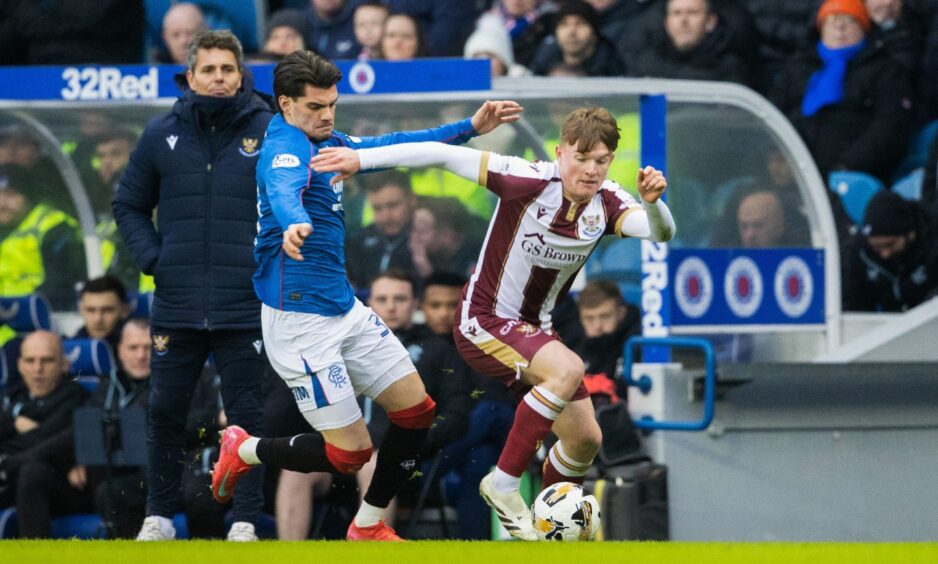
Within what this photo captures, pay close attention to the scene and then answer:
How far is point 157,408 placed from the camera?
8.66m

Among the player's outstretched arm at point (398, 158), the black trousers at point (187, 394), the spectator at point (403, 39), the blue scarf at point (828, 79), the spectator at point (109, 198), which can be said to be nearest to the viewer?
the player's outstretched arm at point (398, 158)

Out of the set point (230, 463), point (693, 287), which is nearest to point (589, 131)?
point (230, 463)

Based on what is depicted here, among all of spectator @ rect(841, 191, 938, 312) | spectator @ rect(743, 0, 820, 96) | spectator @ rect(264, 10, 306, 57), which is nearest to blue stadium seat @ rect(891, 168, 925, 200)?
spectator @ rect(841, 191, 938, 312)

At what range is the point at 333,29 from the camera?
43.1 ft

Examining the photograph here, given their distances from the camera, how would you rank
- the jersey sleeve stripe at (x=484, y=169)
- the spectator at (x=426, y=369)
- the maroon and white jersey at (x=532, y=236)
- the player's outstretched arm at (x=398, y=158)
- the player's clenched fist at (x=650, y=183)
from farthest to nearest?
the spectator at (x=426, y=369), the maroon and white jersey at (x=532, y=236), the jersey sleeve stripe at (x=484, y=169), the player's clenched fist at (x=650, y=183), the player's outstretched arm at (x=398, y=158)

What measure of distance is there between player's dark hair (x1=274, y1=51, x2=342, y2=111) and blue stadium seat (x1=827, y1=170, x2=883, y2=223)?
5.33m

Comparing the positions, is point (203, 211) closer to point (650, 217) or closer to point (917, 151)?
point (650, 217)

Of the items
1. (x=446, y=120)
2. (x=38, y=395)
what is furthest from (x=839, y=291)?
(x=38, y=395)

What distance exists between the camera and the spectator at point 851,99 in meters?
12.2

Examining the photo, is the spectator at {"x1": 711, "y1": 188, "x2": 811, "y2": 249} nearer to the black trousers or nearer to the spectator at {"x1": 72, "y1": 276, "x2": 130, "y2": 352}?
the black trousers

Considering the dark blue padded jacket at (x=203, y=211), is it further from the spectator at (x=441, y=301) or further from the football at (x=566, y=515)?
the spectator at (x=441, y=301)

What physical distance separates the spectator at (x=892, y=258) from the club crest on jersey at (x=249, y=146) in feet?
14.4

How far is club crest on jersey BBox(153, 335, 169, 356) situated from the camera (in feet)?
28.3

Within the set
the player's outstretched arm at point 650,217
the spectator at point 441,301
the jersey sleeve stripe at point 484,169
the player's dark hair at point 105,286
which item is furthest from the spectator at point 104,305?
the player's outstretched arm at point 650,217
